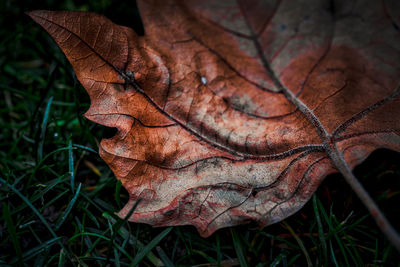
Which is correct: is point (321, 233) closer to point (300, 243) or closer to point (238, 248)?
point (300, 243)

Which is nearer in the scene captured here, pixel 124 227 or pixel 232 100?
pixel 232 100

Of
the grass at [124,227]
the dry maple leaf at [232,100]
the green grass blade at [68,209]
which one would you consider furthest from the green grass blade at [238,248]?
the green grass blade at [68,209]

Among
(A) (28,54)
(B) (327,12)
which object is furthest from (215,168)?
(A) (28,54)

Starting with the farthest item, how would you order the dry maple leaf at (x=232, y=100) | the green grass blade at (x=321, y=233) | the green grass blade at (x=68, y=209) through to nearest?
the green grass blade at (x=68, y=209) → the green grass blade at (x=321, y=233) → the dry maple leaf at (x=232, y=100)

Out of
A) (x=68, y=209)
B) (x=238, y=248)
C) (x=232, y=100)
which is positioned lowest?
(x=68, y=209)

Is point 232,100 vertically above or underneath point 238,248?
above

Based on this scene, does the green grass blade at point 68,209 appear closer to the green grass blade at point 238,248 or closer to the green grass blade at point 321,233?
the green grass blade at point 238,248

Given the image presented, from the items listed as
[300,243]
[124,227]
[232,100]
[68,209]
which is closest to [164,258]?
[124,227]
